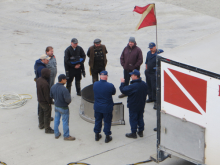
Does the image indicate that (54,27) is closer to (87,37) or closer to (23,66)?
(87,37)

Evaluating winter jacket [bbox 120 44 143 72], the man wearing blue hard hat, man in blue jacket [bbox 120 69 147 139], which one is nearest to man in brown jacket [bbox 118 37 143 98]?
winter jacket [bbox 120 44 143 72]

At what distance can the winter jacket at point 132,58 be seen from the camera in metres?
9.95

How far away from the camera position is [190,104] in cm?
574

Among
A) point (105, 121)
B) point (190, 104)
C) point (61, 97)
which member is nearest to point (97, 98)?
point (105, 121)

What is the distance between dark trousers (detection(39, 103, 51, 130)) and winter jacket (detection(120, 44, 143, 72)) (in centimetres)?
304

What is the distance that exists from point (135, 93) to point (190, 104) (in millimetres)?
1945

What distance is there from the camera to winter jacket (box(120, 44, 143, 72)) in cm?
995

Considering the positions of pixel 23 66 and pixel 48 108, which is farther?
pixel 23 66

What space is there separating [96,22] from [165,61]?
522 inches

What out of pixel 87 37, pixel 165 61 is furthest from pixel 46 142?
pixel 87 37

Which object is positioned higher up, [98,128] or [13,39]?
[13,39]

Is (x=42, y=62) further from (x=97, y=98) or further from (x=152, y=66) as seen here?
(x=152, y=66)

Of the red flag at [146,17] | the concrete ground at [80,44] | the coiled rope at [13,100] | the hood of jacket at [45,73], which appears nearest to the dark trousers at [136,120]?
the concrete ground at [80,44]

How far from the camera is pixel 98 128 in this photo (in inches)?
306
